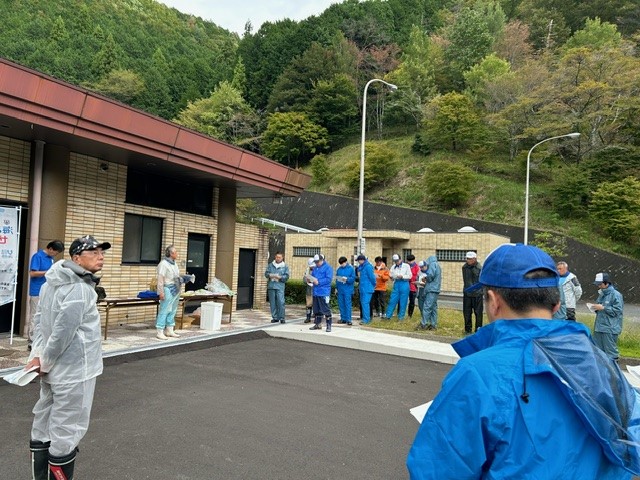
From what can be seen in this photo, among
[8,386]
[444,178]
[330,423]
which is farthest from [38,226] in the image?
[444,178]

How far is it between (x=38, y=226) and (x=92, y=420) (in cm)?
566

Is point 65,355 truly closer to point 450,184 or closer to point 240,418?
point 240,418

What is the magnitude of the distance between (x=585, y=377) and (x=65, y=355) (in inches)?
131

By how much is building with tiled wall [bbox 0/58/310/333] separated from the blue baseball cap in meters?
8.22

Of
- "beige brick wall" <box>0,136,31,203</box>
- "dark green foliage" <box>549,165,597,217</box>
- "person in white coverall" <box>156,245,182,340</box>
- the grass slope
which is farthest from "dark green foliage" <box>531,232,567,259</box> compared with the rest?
"beige brick wall" <box>0,136,31,203</box>

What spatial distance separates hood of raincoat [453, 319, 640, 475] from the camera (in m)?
1.42

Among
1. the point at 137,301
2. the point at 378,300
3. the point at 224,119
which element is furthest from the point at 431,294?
the point at 224,119

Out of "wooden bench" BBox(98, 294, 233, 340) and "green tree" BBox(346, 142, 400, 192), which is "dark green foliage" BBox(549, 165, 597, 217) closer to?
"green tree" BBox(346, 142, 400, 192)

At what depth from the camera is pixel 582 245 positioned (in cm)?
2827

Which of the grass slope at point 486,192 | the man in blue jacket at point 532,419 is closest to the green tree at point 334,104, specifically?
the grass slope at point 486,192

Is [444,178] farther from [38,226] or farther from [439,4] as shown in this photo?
[439,4]

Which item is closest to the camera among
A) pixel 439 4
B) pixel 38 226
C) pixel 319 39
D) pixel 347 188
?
pixel 38 226

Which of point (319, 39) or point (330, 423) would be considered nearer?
point (330, 423)

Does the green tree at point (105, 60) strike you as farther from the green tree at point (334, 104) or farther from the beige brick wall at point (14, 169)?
the beige brick wall at point (14, 169)
